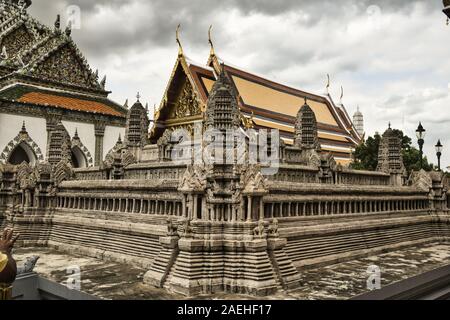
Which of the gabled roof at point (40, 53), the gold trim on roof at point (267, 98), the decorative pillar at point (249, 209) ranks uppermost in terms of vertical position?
the gabled roof at point (40, 53)

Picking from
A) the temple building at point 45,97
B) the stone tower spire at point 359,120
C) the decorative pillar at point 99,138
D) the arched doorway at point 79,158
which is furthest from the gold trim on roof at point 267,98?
the stone tower spire at point 359,120

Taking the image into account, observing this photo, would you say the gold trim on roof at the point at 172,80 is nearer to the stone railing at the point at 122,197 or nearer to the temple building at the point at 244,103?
the temple building at the point at 244,103

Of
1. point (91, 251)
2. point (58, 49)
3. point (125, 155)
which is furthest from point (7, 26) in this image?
point (91, 251)

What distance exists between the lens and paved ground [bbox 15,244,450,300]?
10102 mm

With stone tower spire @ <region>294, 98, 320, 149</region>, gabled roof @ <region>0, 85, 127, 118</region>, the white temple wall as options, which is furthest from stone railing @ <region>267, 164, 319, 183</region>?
gabled roof @ <region>0, 85, 127, 118</region>

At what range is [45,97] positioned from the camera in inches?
1388

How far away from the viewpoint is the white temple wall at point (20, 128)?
31984mm

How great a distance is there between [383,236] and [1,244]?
42.2 feet

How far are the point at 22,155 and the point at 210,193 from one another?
2730 cm

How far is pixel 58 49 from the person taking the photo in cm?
3853

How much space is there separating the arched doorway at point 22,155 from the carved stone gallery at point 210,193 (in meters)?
0.08

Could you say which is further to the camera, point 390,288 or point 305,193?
point 305,193

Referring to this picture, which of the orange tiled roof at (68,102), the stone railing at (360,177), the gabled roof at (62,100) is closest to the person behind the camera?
the stone railing at (360,177)
